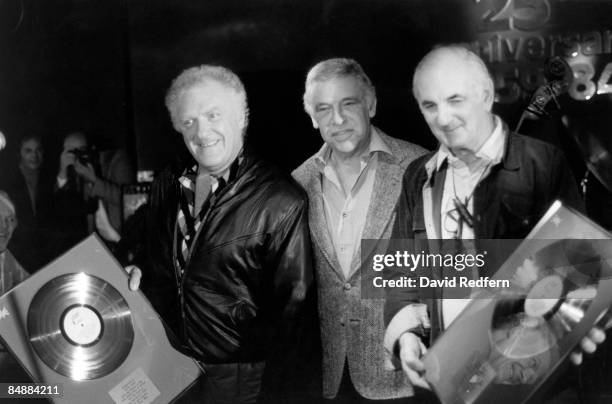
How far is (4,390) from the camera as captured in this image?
358 cm

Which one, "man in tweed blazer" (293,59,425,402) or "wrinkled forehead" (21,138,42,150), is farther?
"wrinkled forehead" (21,138,42,150)

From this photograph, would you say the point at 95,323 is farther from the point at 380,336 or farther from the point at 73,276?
the point at 380,336

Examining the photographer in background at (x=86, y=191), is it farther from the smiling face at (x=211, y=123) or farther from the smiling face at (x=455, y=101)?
the smiling face at (x=455, y=101)

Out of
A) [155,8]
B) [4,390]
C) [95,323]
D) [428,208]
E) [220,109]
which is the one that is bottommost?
[4,390]

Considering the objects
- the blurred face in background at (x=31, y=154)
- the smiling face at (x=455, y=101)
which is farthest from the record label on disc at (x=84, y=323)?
the smiling face at (x=455, y=101)

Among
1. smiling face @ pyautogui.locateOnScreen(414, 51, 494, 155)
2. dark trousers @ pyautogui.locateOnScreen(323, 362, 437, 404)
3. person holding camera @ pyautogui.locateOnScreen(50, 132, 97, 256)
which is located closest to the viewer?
smiling face @ pyautogui.locateOnScreen(414, 51, 494, 155)

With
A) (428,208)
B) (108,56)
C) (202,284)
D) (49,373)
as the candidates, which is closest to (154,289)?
(202,284)

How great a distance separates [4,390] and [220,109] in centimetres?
177

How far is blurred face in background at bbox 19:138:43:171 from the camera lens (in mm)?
3557

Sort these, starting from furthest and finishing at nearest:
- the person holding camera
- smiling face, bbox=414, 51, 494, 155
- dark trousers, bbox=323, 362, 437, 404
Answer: the person holding camera, dark trousers, bbox=323, 362, 437, 404, smiling face, bbox=414, 51, 494, 155

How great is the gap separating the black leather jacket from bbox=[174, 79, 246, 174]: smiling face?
0.11 m

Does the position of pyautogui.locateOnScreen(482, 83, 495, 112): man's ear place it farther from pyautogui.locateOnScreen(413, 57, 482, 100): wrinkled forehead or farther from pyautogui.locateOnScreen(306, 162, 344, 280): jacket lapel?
pyautogui.locateOnScreen(306, 162, 344, 280): jacket lapel

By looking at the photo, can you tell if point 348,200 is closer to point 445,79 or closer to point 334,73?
point 334,73

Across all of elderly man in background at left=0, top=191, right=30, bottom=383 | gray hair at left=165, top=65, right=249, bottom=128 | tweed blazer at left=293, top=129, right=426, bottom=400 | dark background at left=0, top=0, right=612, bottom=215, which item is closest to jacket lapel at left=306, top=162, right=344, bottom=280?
tweed blazer at left=293, top=129, right=426, bottom=400
